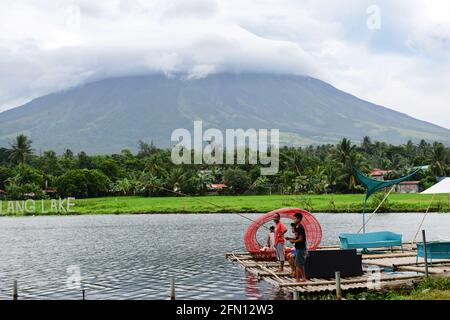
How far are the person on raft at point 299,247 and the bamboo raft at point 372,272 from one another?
0.25 metres

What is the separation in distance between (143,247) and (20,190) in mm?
56553

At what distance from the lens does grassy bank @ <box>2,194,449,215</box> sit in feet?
192

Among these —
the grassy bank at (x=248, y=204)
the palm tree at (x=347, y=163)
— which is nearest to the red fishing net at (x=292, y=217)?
the grassy bank at (x=248, y=204)

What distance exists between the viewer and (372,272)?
16047mm

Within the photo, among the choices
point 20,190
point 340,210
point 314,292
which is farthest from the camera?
point 20,190

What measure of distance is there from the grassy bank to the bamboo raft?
3399 cm

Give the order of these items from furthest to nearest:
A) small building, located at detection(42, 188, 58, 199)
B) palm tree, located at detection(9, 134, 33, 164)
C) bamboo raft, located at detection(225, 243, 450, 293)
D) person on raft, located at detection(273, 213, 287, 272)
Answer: palm tree, located at detection(9, 134, 33, 164), small building, located at detection(42, 188, 58, 199), person on raft, located at detection(273, 213, 287, 272), bamboo raft, located at detection(225, 243, 450, 293)

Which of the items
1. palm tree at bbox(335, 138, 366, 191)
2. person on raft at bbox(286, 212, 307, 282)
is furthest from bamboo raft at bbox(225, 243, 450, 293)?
palm tree at bbox(335, 138, 366, 191)

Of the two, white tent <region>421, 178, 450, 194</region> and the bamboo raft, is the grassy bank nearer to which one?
the bamboo raft

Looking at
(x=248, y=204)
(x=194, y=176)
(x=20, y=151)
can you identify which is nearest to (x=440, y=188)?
(x=248, y=204)
